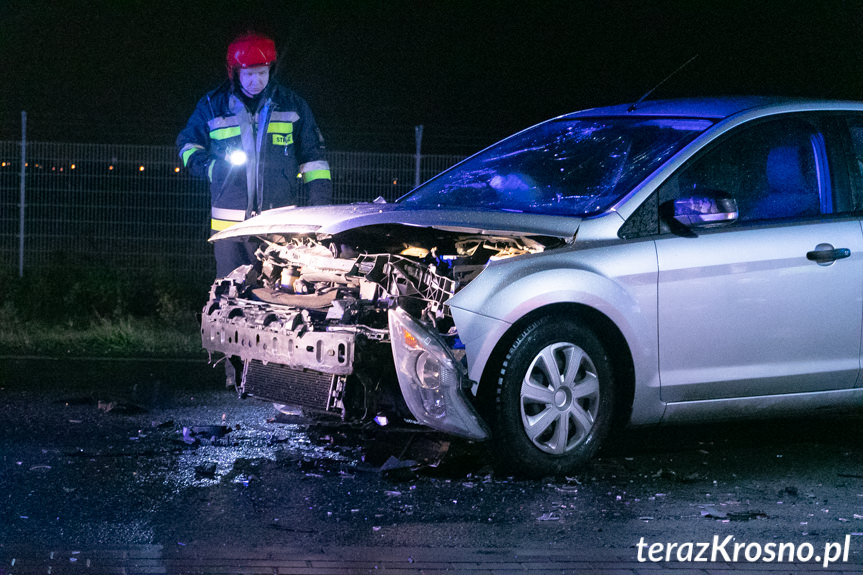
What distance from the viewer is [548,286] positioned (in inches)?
224

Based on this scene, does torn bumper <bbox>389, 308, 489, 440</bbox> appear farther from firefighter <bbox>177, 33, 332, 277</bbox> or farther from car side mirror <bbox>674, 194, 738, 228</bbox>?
firefighter <bbox>177, 33, 332, 277</bbox>

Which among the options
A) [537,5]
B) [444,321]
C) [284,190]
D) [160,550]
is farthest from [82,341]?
[537,5]

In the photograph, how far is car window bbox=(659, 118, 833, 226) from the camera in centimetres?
627

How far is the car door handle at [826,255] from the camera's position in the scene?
6.14 metres

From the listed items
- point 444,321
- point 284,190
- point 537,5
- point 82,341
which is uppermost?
point 537,5

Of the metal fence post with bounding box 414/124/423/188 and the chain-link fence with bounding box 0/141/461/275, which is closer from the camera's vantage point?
the metal fence post with bounding box 414/124/423/188

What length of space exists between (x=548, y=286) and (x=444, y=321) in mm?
503

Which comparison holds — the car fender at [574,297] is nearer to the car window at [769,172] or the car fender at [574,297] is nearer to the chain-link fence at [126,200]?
the car window at [769,172]

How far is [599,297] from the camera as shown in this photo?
579 centimetres

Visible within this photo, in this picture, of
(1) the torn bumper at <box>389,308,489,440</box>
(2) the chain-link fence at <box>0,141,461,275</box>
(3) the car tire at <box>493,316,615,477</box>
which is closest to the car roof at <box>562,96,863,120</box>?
(3) the car tire at <box>493,316,615,477</box>

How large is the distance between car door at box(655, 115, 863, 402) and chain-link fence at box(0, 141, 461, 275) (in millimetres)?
8426

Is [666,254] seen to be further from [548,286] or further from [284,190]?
[284,190]

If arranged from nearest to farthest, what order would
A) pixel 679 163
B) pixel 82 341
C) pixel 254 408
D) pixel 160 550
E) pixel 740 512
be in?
pixel 160 550 < pixel 740 512 < pixel 679 163 < pixel 254 408 < pixel 82 341

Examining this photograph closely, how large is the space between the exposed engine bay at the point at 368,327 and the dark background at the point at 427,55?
65.6 ft
